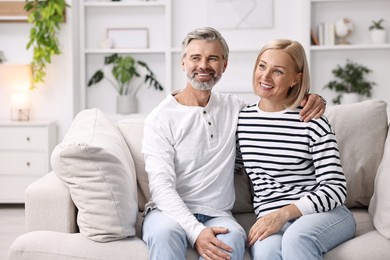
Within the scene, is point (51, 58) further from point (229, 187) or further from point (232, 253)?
point (232, 253)

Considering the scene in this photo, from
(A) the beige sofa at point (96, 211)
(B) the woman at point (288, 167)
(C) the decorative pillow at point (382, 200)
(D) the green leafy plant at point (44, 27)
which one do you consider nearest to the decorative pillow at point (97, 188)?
(A) the beige sofa at point (96, 211)

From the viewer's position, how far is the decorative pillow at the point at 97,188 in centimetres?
209

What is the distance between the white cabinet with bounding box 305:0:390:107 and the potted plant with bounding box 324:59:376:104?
0.18ft

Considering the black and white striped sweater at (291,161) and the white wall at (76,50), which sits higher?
the white wall at (76,50)

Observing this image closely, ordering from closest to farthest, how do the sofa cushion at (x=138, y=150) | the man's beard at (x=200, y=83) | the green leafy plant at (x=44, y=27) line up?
the man's beard at (x=200, y=83), the sofa cushion at (x=138, y=150), the green leafy plant at (x=44, y=27)

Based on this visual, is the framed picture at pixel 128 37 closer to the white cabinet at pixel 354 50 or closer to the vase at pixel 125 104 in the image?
the vase at pixel 125 104

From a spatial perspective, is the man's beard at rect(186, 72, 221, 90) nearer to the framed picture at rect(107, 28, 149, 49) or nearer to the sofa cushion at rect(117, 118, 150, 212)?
the sofa cushion at rect(117, 118, 150, 212)

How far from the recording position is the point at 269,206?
7.23 ft

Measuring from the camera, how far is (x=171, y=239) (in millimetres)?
1995

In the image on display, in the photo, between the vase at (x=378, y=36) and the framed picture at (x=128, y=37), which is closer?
the vase at (x=378, y=36)

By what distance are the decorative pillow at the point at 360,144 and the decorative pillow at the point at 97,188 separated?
3.04 ft

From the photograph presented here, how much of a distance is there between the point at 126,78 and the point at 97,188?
3.00m

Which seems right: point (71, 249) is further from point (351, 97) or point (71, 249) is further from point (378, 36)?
point (378, 36)

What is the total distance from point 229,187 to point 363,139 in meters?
0.63
